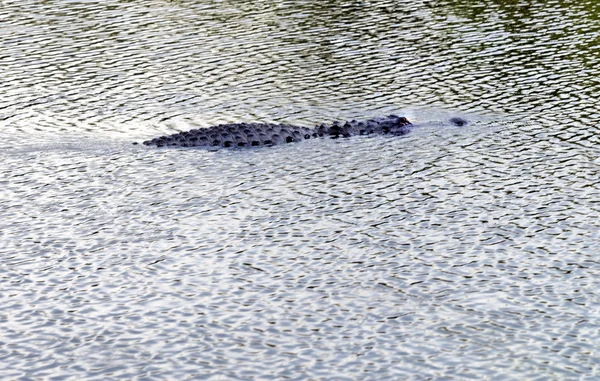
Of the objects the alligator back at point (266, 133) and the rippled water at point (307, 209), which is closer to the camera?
the rippled water at point (307, 209)

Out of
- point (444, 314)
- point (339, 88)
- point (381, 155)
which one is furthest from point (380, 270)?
point (339, 88)

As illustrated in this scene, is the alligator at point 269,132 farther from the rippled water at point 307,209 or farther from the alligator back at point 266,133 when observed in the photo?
the rippled water at point 307,209

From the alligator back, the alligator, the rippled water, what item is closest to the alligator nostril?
the alligator

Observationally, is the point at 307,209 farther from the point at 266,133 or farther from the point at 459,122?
the point at 459,122

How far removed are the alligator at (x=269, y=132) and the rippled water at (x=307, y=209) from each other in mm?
752

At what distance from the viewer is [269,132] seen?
3812cm

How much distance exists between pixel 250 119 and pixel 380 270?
15.6 m

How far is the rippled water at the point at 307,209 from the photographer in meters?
23.3

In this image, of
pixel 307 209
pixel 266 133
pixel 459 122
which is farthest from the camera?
pixel 459 122

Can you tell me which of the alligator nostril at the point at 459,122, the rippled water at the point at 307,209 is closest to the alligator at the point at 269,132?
the alligator nostril at the point at 459,122

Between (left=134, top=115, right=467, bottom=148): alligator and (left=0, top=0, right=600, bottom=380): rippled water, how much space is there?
2.47ft

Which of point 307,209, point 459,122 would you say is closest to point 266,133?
point 307,209

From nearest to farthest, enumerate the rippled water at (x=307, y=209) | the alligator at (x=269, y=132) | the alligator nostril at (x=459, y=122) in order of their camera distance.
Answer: the rippled water at (x=307, y=209) < the alligator at (x=269, y=132) < the alligator nostril at (x=459, y=122)

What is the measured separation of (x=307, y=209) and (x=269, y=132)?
716cm
